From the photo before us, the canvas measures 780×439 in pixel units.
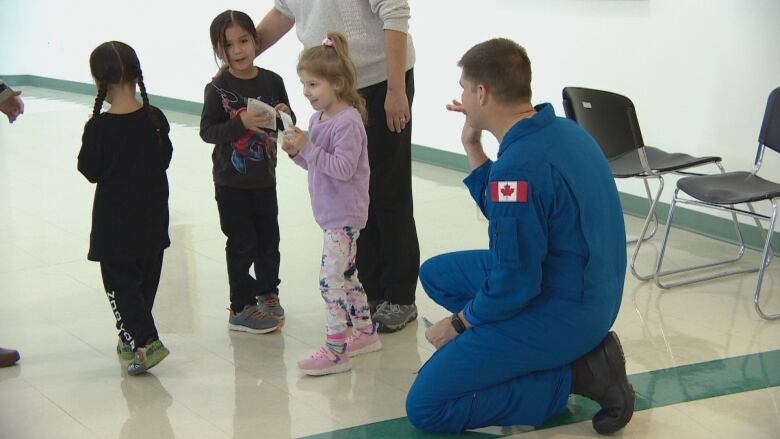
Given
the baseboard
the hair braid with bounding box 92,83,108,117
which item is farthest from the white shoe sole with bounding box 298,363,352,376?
the baseboard

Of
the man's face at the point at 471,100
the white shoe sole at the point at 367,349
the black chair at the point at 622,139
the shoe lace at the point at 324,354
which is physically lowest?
the white shoe sole at the point at 367,349

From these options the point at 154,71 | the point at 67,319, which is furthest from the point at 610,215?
the point at 154,71

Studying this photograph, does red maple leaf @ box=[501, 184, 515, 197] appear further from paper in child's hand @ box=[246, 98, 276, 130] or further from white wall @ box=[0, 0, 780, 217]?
white wall @ box=[0, 0, 780, 217]

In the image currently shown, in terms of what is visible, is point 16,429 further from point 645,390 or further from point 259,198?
point 645,390

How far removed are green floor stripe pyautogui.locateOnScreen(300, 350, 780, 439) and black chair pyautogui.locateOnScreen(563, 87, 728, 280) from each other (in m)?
1.03

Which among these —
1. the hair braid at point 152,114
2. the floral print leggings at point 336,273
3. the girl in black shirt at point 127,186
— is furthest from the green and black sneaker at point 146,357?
the hair braid at point 152,114

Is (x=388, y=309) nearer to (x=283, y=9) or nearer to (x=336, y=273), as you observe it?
(x=336, y=273)

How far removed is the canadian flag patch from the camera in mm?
2744

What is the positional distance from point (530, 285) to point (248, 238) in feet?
4.26

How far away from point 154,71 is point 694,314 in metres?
7.19

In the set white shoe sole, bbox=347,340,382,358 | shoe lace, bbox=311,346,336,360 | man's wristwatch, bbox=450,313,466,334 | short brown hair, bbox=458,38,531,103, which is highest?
short brown hair, bbox=458,38,531,103

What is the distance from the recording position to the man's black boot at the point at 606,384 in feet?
9.50

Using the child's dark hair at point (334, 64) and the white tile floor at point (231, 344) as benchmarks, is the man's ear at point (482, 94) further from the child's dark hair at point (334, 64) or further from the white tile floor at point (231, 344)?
the white tile floor at point (231, 344)

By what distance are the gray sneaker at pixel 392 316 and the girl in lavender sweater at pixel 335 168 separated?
333 millimetres
